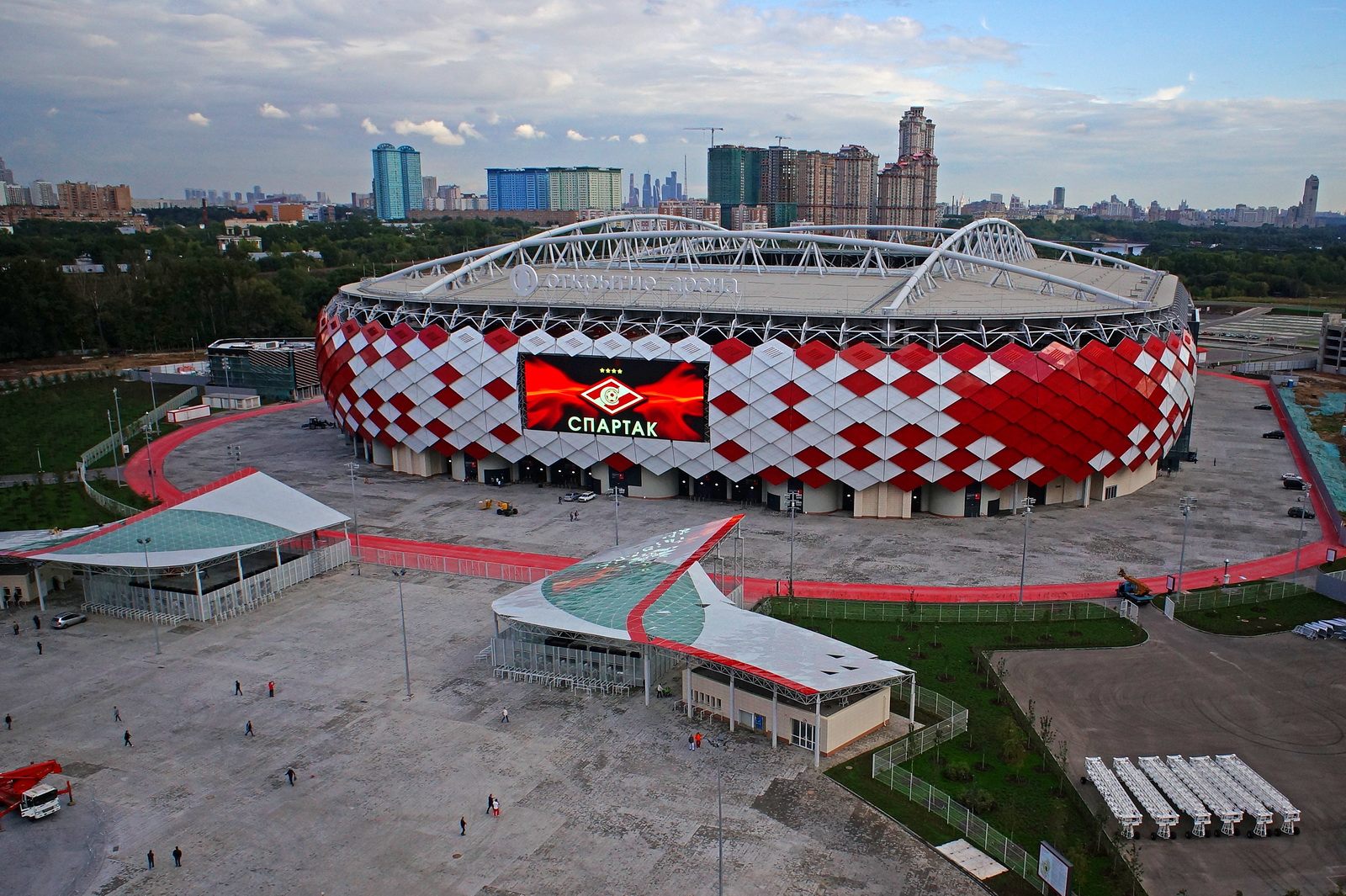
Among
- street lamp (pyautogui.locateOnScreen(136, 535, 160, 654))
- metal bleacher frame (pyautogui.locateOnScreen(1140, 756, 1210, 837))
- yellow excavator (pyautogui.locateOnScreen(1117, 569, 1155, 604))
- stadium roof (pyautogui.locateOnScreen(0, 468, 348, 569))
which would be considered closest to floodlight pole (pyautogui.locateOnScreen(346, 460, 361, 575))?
stadium roof (pyautogui.locateOnScreen(0, 468, 348, 569))

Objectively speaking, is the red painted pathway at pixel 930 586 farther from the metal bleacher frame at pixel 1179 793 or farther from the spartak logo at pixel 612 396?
the metal bleacher frame at pixel 1179 793

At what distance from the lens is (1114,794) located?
3441 centimetres

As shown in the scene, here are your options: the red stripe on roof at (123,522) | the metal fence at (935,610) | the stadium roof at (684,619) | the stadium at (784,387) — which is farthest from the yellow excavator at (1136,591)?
the red stripe on roof at (123,522)

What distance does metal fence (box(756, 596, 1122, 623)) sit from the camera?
51.6m

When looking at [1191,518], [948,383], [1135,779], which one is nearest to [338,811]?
[1135,779]

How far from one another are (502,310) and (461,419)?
9.38m

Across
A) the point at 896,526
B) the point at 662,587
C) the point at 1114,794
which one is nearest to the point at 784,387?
the point at 896,526

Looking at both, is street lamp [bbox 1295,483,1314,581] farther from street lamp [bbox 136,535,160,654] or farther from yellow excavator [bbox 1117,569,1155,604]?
street lamp [bbox 136,535,160,654]

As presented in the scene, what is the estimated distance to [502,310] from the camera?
265 feet

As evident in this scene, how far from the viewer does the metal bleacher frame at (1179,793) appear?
33.2m

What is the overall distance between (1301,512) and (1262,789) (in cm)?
3364

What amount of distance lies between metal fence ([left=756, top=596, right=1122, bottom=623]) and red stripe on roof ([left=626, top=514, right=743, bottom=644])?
438 cm

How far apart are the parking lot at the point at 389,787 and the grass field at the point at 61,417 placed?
46.8m

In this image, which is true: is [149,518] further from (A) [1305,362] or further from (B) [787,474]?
(A) [1305,362]
